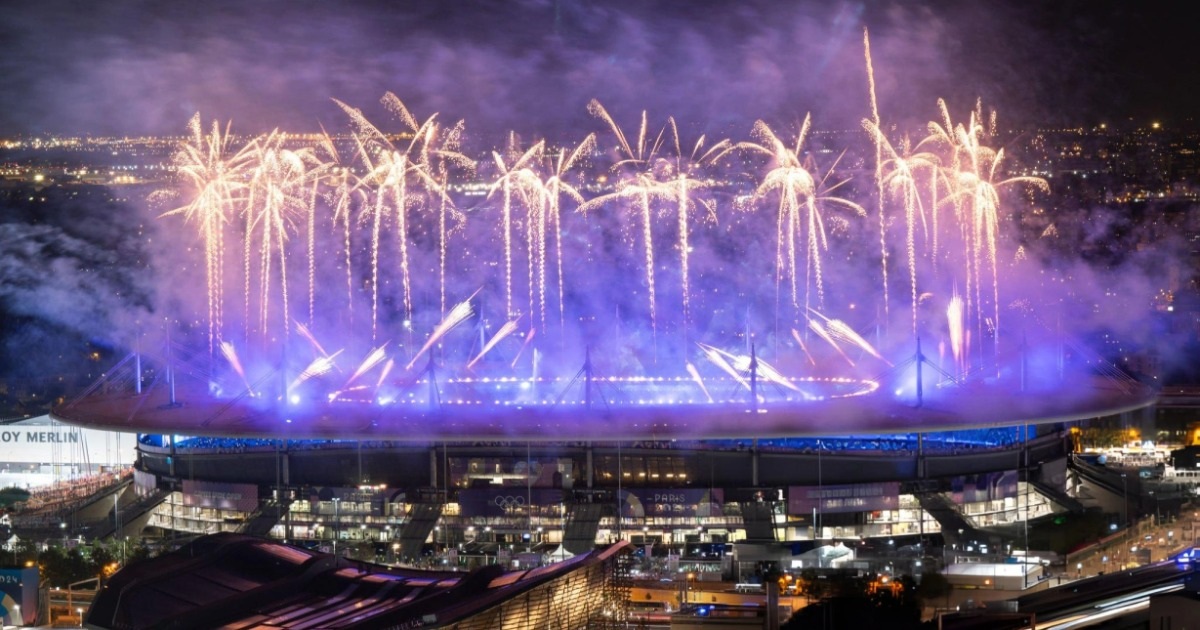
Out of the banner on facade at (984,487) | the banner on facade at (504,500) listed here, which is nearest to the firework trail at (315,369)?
the banner on facade at (504,500)

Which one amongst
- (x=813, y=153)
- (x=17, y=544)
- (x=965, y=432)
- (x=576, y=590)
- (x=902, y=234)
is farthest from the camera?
(x=813, y=153)

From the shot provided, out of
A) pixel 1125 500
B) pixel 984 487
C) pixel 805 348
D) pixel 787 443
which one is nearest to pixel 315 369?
pixel 787 443

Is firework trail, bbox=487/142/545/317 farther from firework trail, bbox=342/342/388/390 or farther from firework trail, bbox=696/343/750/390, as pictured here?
firework trail, bbox=696/343/750/390

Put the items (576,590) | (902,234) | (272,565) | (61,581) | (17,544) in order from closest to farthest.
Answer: (576,590) < (272,565) < (61,581) < (17,544) < (902,234)

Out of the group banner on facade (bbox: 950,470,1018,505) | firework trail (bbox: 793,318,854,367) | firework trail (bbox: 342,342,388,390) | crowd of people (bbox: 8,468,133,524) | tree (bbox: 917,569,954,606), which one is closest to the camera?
tree (bbox: 917,569,954,606)

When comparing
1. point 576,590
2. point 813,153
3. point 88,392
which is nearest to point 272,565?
point 576,590

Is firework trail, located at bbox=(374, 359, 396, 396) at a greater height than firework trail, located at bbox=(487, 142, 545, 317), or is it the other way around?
firework trail, located at bbox=(487, 142, 545, 317)

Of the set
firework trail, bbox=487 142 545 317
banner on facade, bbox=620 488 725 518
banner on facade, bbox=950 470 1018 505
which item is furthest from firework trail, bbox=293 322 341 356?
banner on facade, bbox=950 470 1018 505

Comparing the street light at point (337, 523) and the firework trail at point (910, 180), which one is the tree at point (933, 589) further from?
the firework trail at point (910, 180)

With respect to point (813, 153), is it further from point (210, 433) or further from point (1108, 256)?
point (210, 433)
